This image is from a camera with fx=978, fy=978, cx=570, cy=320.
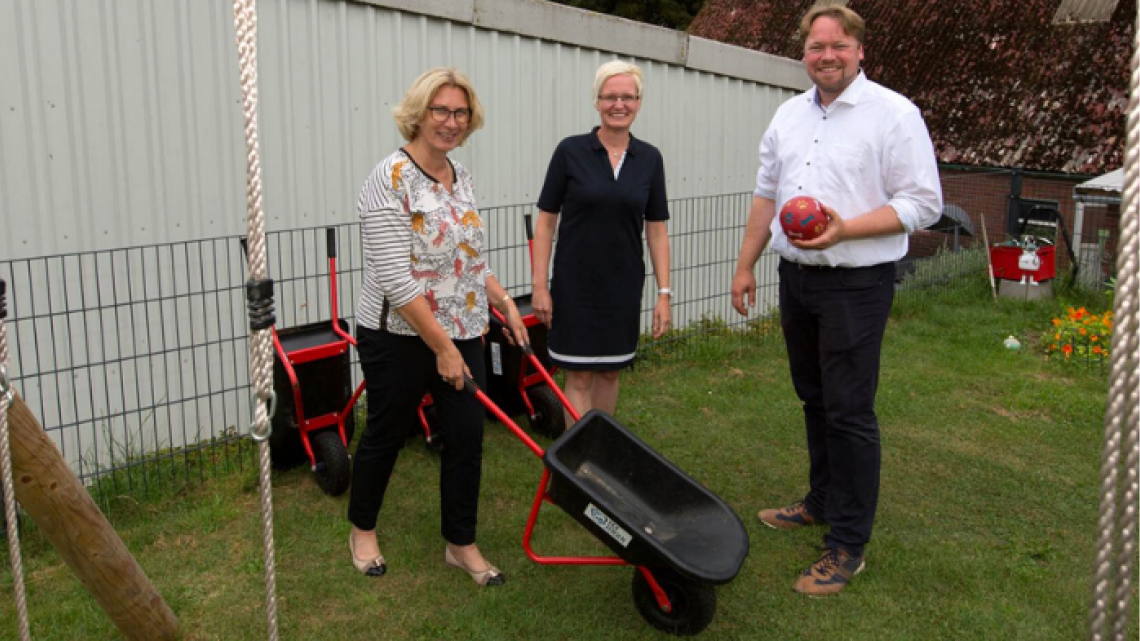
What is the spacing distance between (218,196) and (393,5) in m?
1.51

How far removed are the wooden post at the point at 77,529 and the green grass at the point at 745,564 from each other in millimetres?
326

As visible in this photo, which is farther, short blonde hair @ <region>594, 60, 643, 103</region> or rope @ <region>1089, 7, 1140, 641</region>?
short blonde hair @ <region>594, 60, 643, 103</region>

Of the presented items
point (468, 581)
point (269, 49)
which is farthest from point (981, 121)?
point (468, 581)

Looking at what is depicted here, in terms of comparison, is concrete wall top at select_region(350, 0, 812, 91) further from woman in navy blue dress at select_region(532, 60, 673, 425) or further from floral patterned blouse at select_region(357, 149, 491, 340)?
floral patterned blouse at select_region(357, 149, 491, 340)

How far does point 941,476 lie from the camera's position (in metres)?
4.89

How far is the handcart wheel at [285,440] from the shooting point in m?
4.51

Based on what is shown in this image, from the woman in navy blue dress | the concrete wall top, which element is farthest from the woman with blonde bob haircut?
the concrete wall top

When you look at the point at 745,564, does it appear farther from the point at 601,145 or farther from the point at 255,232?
the point at 255,232

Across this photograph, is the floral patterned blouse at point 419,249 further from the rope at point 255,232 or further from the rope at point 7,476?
the rope at point 7,476

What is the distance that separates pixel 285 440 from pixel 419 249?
172 cm

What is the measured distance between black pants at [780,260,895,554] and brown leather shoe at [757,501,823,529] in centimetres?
42

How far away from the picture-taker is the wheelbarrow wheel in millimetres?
3225

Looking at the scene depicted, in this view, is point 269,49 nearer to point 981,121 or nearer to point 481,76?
point 481,76

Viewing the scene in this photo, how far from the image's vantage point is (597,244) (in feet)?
13.2
